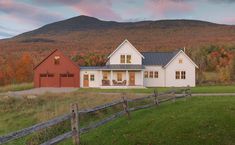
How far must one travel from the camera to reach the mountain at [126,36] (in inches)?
5039

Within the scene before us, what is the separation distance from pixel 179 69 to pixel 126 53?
307 inches

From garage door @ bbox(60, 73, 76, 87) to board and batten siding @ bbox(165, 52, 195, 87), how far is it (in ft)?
43.6

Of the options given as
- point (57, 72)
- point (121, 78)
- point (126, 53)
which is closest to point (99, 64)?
point (57, 72)

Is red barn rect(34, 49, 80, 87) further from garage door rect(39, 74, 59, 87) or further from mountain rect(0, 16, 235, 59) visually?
mountain rect(0, 16, 235, 59)

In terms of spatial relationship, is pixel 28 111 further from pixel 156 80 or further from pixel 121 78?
pixel 156 80

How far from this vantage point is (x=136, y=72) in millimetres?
51969

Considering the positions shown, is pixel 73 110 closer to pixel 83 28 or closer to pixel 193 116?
pixel 193 116

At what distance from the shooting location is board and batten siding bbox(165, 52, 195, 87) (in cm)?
5219

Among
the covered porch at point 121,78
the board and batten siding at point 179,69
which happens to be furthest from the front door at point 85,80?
the board and batten siding at point 179,69

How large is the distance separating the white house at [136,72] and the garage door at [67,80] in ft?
4.29

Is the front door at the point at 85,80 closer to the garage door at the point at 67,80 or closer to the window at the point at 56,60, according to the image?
the garage door at the point at 67,80

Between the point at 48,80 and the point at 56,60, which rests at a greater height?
the point at 56,60

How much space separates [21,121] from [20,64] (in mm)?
55236

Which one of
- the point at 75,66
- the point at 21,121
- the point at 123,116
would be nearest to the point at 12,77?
the point at 75,66
